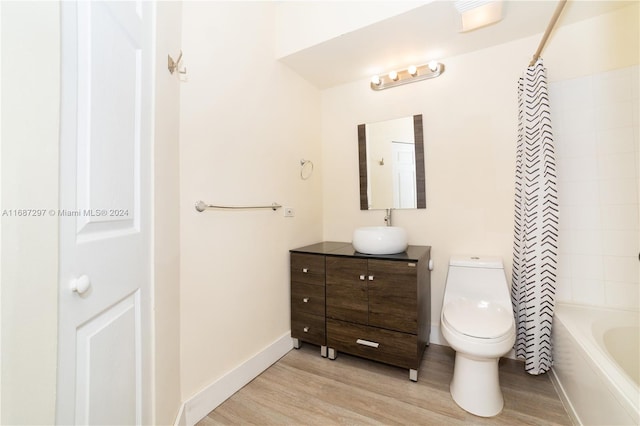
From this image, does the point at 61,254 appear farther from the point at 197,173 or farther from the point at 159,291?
the point at 197,173

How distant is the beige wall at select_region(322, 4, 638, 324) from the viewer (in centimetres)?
177

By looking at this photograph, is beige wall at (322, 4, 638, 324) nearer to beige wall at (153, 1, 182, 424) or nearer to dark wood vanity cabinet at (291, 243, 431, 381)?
dark wood vanity cabinet at (291, 243, 431, 381)

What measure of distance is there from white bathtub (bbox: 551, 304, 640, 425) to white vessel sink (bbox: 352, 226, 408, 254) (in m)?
1.00

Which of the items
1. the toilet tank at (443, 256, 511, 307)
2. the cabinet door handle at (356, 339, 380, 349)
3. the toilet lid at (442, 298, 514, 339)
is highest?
the toilet tank at (443, 256, 511, 307)

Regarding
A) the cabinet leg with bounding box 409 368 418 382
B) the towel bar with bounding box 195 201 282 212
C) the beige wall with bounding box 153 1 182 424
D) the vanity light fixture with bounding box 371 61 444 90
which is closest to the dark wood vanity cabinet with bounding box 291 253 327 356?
the towel bar with bounding box 195 201 282 212

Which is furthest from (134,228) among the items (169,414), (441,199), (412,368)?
(441,199)

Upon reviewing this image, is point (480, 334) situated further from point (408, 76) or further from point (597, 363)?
point (408, 76)

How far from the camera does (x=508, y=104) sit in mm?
1954

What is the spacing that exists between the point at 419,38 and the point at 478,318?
74.0 inches

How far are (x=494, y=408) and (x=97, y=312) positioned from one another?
71.9 inches

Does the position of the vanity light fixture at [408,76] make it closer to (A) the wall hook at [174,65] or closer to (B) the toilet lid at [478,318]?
(A) the wall hook at [174,65]

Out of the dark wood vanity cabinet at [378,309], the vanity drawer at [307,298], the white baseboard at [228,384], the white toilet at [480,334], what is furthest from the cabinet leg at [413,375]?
the white baseboard at [228,384]

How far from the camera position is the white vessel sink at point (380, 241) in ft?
6.08

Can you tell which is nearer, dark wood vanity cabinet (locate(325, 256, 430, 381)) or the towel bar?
the towel bar
